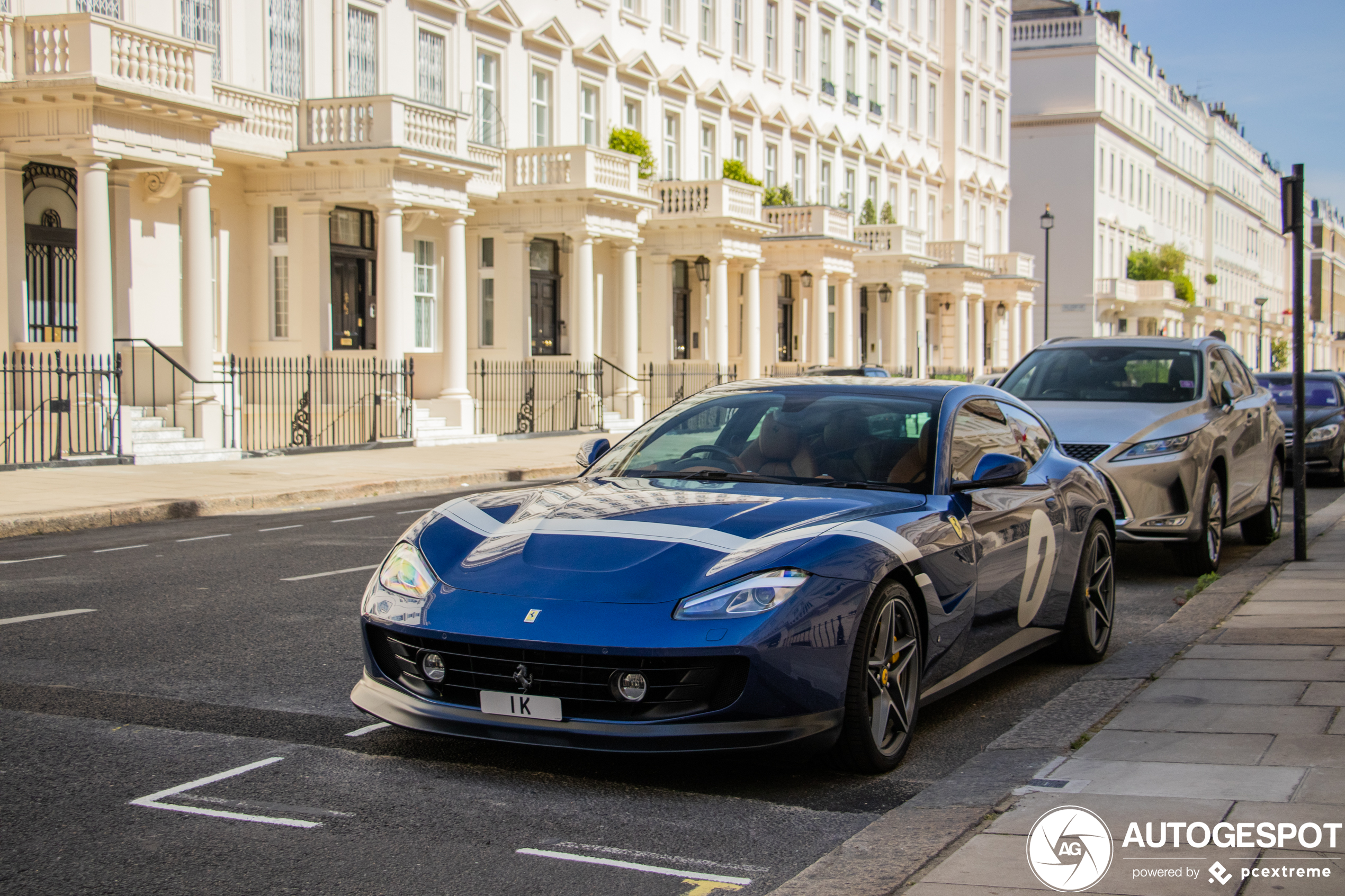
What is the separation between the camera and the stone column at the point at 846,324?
47375 millimetres

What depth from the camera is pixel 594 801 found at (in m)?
4.81

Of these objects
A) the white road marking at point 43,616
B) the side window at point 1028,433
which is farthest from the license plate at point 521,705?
the white road marking at point 43,616

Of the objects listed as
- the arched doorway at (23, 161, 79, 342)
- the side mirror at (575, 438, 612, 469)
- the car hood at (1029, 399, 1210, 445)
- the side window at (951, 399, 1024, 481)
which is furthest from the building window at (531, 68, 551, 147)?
the side window at (951, 399, 1024, 481)

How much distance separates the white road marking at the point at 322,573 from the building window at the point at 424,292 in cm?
1910

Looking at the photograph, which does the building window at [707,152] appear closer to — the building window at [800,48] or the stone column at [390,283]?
the building window at [800,48]

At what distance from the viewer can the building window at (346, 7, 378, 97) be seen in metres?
27.4

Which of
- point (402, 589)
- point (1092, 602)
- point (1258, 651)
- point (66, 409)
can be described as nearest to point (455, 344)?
point (66, 409)

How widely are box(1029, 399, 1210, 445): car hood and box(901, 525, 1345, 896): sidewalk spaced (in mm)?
3404

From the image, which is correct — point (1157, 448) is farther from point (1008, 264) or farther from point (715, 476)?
point (1008, 264)

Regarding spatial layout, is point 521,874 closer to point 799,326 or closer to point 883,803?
point 883,803

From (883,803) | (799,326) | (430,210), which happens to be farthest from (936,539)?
(799,326)

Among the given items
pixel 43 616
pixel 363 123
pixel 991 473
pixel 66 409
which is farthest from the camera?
pixel 363 123

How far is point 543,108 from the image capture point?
33.6 meters

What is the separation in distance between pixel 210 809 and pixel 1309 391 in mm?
20521
